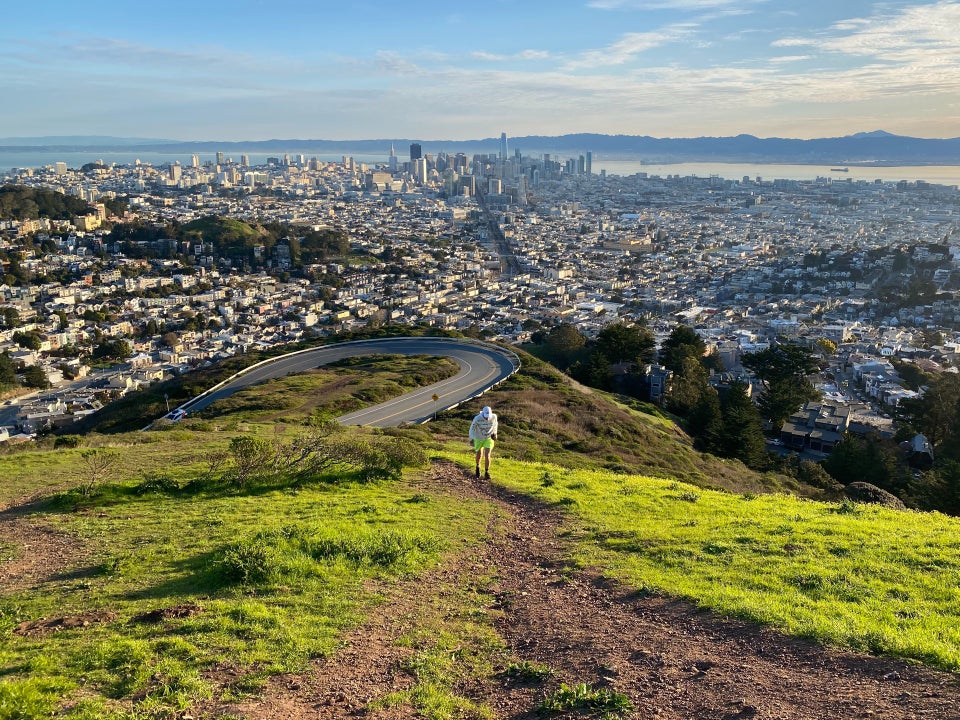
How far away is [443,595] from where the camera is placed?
18.8ft

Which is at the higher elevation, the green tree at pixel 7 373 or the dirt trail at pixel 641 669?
the dirt trail at pixel 641 669

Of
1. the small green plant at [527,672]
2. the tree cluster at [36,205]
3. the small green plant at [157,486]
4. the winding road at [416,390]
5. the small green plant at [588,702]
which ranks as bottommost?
the winding road at [416,390]

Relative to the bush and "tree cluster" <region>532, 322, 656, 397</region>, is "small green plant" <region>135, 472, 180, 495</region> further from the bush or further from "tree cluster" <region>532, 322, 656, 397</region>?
"tree cluster" <region>532, 322, 656, 397</region>

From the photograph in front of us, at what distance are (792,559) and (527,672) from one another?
3.18 meters

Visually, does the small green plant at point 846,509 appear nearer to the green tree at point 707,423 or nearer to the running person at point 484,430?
the running person at point 484,430

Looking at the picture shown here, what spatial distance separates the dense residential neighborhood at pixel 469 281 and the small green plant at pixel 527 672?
24.9m

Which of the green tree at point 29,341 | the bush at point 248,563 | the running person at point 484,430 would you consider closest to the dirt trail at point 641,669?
the bush at point 248,563

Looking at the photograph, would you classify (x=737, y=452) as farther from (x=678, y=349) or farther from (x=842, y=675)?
(x=842, y=675)

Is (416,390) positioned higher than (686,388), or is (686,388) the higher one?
(416,390)

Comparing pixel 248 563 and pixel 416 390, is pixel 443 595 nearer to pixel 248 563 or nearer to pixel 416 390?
pixel 248 563

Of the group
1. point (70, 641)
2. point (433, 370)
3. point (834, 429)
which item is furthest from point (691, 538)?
point (834, 429)

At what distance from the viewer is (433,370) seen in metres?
24.9

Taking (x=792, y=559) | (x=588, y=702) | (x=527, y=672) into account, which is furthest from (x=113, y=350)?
(x=588, y=702)

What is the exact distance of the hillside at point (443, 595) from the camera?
Answer: 3.97 metres
